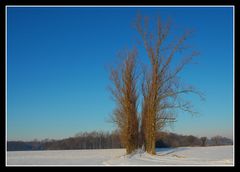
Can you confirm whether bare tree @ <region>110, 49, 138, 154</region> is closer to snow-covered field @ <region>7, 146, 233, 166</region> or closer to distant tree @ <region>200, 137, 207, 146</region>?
snow-covered field @ <region>7, 146, 233, 166</region>

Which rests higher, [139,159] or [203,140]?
[203,140]

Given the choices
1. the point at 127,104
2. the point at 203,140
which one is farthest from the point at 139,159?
the point at 203,140

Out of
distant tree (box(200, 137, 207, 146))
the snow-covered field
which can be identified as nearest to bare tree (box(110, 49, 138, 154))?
the snow-covered field

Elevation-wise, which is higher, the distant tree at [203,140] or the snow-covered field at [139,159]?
the distant tree at [203,140]

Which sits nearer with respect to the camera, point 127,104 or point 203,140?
point 127,104

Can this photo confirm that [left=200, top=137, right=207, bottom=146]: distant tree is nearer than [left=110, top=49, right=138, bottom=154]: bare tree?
No

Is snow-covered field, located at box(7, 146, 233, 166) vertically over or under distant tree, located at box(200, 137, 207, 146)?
under

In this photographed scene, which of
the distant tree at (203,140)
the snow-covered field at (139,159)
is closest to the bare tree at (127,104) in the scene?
the snow-covered field at (139,159)

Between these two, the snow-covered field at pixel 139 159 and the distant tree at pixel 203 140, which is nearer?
the snow-covered field at pixel 139 159

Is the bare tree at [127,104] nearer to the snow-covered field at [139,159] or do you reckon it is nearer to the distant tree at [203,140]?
the snow-covered field at [139,159]

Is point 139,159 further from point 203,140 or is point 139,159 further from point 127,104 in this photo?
point 203,140
